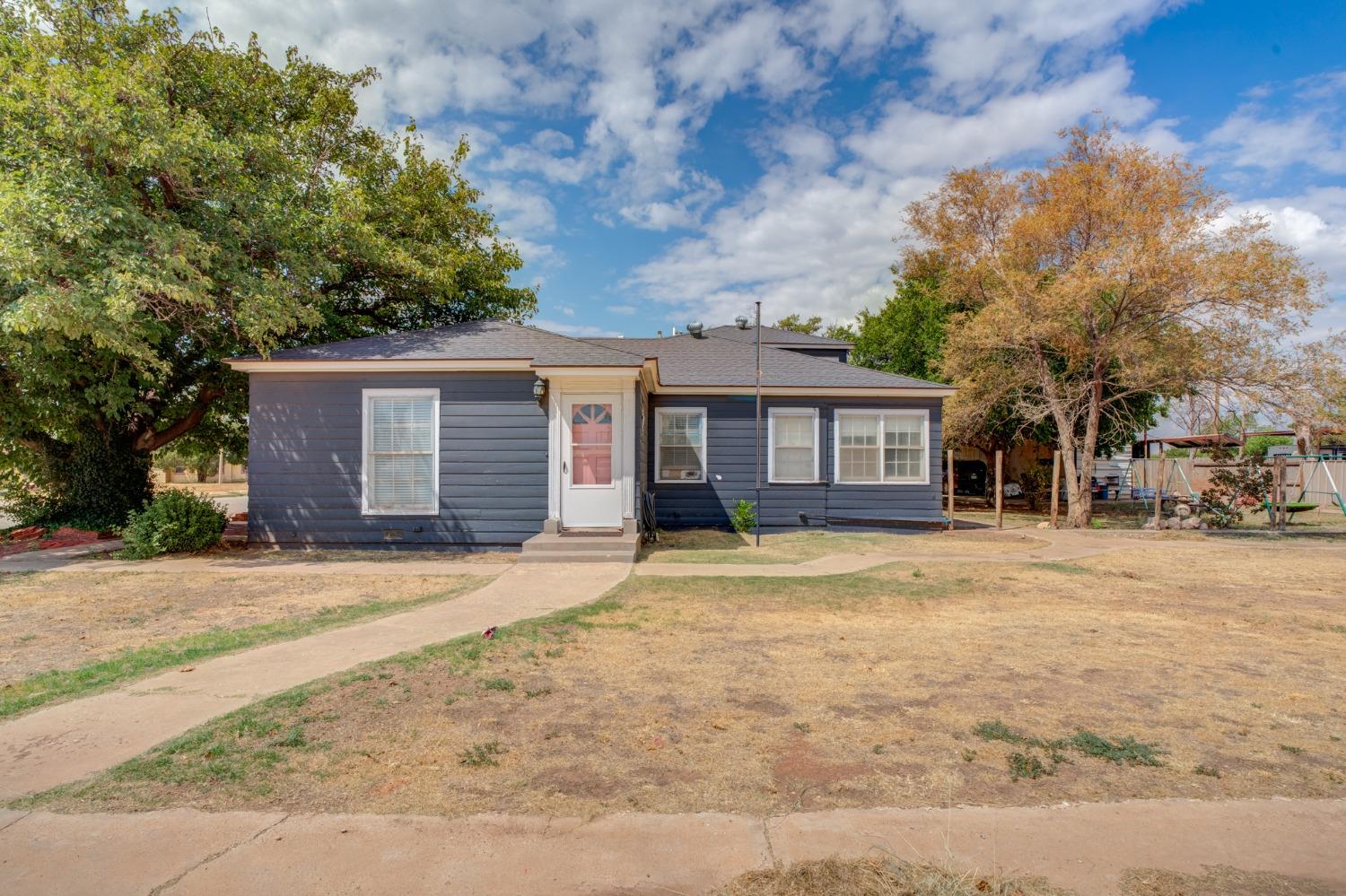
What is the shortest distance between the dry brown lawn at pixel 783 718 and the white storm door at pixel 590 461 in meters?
3.86

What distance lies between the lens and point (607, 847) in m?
2.43

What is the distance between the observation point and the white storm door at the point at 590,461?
1029cm

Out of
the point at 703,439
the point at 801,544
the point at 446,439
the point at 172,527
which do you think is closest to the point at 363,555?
the point at 446,439

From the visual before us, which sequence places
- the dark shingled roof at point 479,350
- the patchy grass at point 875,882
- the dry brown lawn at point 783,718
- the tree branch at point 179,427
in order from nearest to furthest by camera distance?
the patchy grass at point 875,882 < the dry brown lawn at point 783,718 < the dark shingled roof at point 479,350 < the tree branch at point 179,427

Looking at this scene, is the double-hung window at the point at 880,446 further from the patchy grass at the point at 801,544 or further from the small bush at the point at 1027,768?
the small bush at the point at 1027,768

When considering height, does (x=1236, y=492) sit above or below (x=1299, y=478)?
below

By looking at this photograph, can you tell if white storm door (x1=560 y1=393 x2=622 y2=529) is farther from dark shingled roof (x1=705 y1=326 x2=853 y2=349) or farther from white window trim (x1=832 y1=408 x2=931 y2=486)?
dark shingled roof (x1=705 y1=326 x2=853 y2=349)

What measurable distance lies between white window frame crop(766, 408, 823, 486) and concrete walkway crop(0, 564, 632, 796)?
278 inches

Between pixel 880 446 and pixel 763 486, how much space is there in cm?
254

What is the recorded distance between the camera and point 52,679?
432 cm

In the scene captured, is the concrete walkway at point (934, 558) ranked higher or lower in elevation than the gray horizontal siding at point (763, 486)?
lower

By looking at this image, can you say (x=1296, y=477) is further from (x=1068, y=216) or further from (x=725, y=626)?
(x=725, y=626)

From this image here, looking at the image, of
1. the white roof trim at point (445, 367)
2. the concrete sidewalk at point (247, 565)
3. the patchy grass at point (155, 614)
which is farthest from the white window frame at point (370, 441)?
the patchy grass at point (155, 614)

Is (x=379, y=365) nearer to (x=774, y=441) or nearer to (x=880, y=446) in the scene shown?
(x=774, y=441)
